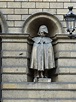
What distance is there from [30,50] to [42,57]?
22.1 inches

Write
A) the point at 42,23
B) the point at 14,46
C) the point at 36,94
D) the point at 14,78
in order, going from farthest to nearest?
the point at 42,23, the point at 14,46, the point at 14,78, the point at 36,94

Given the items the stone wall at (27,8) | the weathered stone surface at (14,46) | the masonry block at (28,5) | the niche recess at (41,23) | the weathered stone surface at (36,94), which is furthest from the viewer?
the masonry block at (28,5)

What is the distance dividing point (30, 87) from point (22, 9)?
8.68ft

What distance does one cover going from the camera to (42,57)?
13211 millimetres

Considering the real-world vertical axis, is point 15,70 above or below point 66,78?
above

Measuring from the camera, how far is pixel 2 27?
13383 mm

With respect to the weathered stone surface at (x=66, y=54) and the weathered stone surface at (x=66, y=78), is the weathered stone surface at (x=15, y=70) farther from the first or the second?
the weathered stone surface at (x=66, y=54)

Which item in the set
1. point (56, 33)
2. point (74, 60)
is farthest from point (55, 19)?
point (74, 60)

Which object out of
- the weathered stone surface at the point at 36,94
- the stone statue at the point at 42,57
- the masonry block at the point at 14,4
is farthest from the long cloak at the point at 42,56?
the masonry block at the point at 14,4

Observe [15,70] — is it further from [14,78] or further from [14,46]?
[14,46]

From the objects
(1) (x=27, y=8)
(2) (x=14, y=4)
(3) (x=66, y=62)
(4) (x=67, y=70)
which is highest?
(2) (x=14, y=4)

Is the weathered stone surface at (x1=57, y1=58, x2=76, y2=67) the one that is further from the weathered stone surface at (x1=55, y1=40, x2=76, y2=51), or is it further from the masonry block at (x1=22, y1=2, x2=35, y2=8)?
the masonry block at (x1=22, y1=2, x2=35, y2=8)

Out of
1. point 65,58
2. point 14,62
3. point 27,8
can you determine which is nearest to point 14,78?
point 14,62

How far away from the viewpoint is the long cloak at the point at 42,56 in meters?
13.2
